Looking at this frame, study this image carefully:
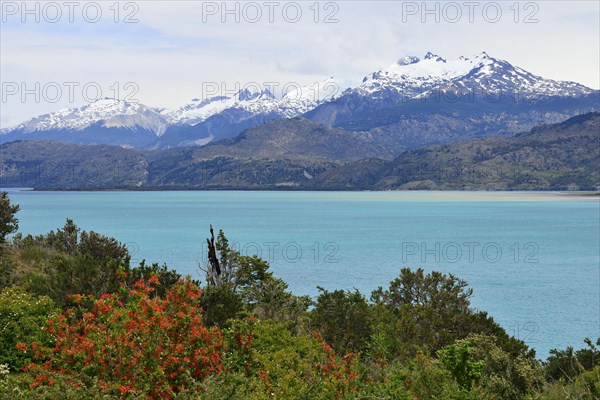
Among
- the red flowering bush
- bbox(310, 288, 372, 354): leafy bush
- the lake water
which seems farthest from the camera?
the lake water

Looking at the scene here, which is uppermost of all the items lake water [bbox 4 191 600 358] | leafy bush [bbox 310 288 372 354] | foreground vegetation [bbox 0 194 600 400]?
foreground vegetation [bbox 0 194 600 400]

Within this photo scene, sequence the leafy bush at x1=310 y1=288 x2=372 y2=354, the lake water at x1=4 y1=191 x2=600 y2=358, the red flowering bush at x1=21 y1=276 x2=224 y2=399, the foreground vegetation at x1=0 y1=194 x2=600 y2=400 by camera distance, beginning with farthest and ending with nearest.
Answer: the lake water at x1=4 y1=191 x2=600 y2=358, the leafy bush at x1=310 y1=288 x2=372 y2=354, the red flowering bush at x1=21 y1=276 x2=224 y2=399, the foreground vegetation at x1=0 y1=194 x2=600 y2=400

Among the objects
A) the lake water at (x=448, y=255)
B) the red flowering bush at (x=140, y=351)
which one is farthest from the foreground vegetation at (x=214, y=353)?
the lake water at (x=448, y=255)

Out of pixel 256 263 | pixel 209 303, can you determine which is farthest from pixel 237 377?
pixel 256 263

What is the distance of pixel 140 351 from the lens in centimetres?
1616

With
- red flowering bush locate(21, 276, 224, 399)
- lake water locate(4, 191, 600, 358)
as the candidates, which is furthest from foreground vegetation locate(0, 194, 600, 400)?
lake water locate(4, 191, 600, 358)

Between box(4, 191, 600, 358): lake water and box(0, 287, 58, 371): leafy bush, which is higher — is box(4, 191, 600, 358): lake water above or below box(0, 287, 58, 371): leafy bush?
below

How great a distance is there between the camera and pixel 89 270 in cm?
3064

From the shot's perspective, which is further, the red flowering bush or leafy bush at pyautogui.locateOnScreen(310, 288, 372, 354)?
leafy bush at pyautogui.locateOnScreen(310, 288, 372, 354)

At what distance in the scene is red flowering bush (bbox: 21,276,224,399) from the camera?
15.7 m

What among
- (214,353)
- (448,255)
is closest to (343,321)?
(214,353)

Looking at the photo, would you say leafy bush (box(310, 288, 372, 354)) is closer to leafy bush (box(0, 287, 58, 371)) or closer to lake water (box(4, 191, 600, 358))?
lake water (box(4, 191, 600, 358))

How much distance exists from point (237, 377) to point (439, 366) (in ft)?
26.4

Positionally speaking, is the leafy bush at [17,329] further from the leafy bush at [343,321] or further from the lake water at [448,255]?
the lake water at [448,255]
